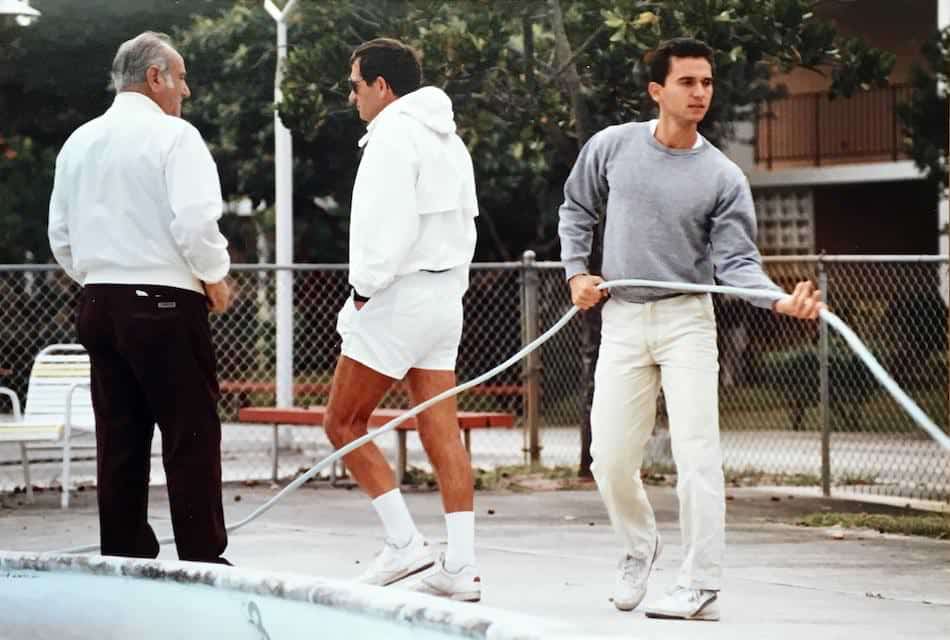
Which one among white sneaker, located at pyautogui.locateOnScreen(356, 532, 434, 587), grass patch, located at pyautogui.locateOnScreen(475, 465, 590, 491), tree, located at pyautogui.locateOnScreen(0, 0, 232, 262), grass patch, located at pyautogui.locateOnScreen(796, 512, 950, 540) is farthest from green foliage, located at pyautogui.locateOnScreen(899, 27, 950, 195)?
white sneaker, located at pyautogui.locateOnScreen(356, 532, 434, 587)

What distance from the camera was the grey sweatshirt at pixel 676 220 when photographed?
22.7 feet

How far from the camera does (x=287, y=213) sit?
17.5 metres

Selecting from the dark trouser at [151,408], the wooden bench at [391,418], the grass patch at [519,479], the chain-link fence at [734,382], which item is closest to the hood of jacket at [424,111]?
the dark trouser at [151,408]

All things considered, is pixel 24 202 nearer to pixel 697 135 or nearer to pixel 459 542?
pixel 459 542

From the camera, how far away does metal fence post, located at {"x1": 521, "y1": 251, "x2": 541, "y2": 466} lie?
44.7 ft

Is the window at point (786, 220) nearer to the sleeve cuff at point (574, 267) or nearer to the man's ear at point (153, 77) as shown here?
the sleeve cuff at point (574, 267)

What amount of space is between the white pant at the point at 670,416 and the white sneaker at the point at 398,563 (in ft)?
2.55

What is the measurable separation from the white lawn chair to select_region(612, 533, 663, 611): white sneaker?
522 centimetres

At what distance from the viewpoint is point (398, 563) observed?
7387 millimetres

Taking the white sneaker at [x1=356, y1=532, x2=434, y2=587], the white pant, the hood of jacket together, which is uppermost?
the hood of jacket

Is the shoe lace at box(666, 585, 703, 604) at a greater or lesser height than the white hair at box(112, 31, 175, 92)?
lesser

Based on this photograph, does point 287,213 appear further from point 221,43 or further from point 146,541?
point 146,541

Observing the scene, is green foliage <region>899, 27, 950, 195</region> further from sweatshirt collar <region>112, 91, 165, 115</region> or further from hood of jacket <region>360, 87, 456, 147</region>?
sweatshirt collar <region>112, 91, 165, 115</region>

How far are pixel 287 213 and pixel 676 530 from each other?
8050mm
